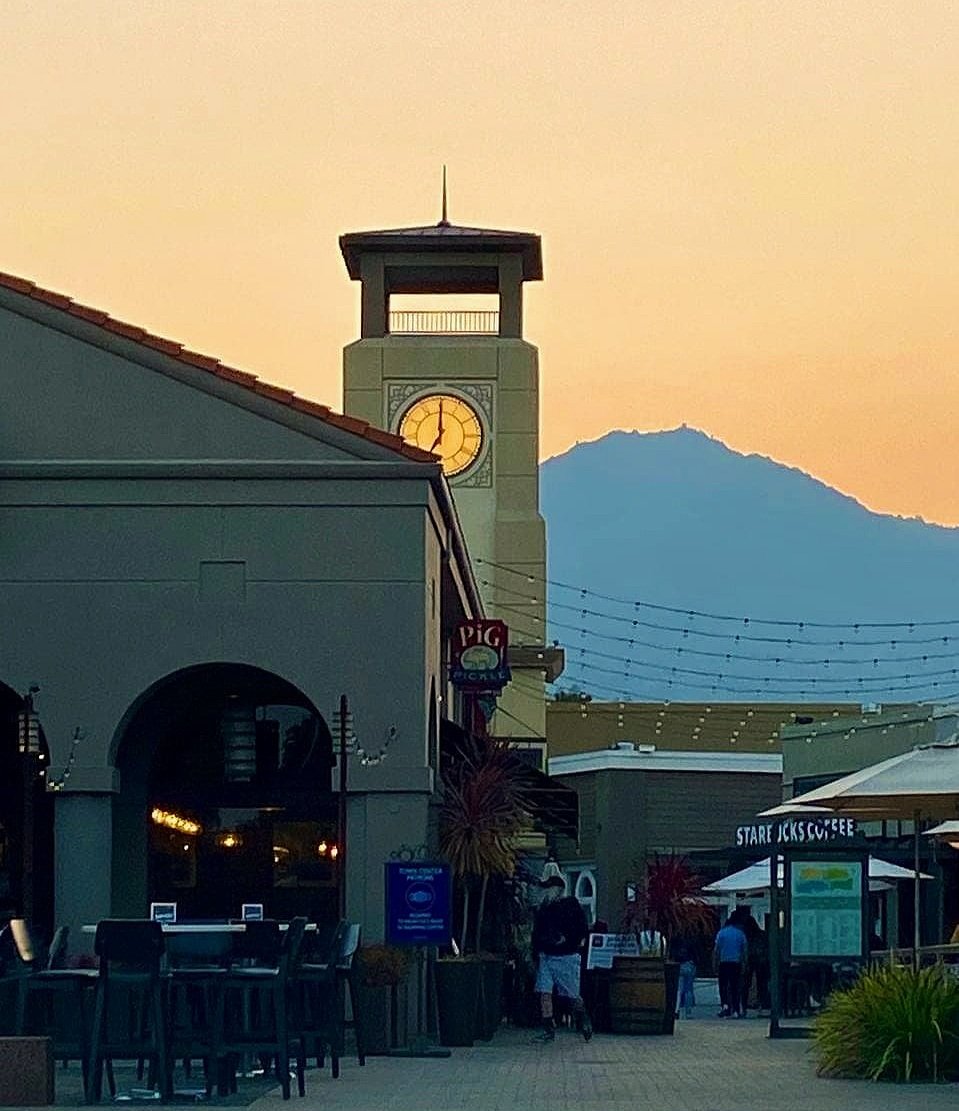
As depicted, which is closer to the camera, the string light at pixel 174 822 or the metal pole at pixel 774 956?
the string light at pixel 174 822

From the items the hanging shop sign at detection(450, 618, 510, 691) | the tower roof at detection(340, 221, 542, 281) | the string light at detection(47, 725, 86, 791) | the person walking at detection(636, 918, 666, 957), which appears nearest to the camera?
the string light at detection(47, 725, 86, 791)

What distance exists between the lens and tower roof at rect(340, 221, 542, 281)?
64.2 m

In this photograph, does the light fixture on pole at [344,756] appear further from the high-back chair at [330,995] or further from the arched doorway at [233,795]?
the high-back chair at [330,995]

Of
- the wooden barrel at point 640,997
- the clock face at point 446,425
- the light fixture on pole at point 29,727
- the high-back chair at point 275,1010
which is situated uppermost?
the clock face at point 446,425

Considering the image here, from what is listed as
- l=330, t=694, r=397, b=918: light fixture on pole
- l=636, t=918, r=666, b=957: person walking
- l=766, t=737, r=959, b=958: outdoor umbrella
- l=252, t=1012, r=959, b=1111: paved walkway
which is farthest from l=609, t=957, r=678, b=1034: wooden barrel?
l=330, t=694, r=397, b=918: light fixture on pole

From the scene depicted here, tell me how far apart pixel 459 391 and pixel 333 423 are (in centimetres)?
4563

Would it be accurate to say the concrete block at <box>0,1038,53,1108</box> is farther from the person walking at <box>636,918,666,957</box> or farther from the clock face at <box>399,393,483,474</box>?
the clock face at <box>399,393,483,474</box>

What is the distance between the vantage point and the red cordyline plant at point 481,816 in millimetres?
24562

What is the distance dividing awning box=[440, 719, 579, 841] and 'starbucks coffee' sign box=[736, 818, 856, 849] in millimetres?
15168

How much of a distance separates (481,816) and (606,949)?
2.85m

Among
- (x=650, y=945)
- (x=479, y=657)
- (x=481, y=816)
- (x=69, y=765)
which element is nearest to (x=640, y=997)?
(x=650, y=945)

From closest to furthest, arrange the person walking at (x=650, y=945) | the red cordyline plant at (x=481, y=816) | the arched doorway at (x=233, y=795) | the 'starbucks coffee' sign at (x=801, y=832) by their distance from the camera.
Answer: the arched doorway at (x=233, y=795) → the red cordyline plant at (x=481, y=816) → the person walking at (x=650, y=945) → the 'starbucks coffee' sign at (x=801, y=832)

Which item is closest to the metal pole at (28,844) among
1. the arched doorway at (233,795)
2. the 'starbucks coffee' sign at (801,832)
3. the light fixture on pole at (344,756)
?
the arched doorway at (233,795)

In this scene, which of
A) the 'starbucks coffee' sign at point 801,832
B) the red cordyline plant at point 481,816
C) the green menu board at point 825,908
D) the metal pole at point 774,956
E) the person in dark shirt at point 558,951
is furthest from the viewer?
the 'starbucks coffee' sign at point 801,832
